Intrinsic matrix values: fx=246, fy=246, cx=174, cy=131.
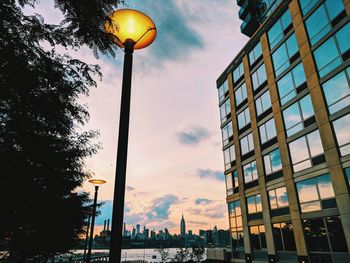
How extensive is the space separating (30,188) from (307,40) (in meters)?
20.0

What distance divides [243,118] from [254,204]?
8861 millimetres

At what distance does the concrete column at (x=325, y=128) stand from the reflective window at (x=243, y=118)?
823cm

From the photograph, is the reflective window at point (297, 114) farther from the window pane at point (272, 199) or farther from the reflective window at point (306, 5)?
the reflective window at point (306, 5)

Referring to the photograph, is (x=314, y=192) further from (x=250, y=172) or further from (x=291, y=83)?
(x=291, y=83)

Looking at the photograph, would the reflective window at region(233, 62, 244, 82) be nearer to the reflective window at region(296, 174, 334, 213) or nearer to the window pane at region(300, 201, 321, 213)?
the reflective window at region(296, 174, 334, 213)

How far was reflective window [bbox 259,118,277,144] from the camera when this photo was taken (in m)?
21.1

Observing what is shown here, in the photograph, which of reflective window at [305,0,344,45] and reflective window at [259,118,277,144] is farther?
reflective window at [259,118,277,144]

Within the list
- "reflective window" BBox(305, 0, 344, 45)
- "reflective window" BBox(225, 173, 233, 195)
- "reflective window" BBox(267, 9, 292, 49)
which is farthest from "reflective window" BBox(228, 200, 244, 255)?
"reflective window" BBox(305, 0, 344, 45)

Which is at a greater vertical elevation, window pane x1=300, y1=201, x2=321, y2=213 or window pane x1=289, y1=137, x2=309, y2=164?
window pane x1=289, y1=137, x2=309, y2=164

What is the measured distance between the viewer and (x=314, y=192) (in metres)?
16.2

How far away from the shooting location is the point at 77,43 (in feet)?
14.9

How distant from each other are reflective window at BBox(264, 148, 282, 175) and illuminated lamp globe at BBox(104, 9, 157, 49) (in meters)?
18.7

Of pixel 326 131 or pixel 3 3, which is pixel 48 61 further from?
A: pixel 326 131

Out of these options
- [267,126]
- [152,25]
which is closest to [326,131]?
[267,126]
